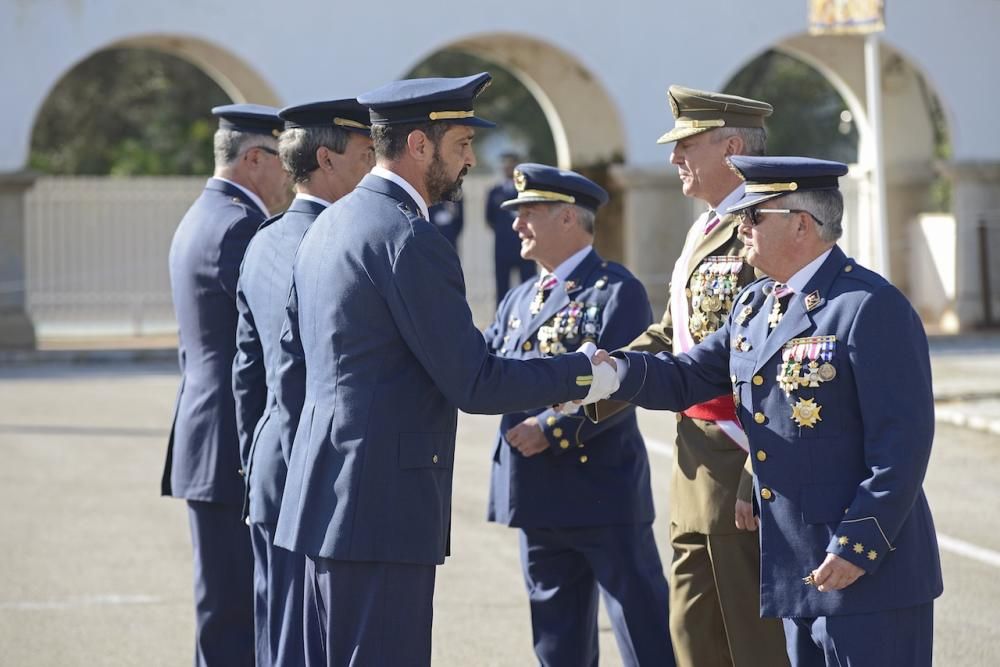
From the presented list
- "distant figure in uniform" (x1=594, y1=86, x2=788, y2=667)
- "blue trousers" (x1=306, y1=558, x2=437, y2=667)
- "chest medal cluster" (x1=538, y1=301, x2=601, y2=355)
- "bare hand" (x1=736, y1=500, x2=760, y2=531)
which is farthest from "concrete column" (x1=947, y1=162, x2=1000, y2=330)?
"blue trousers" (x1=306, y1=558, x2=437, y2=667)

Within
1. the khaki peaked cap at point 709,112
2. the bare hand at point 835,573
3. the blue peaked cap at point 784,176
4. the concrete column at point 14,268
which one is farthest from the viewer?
the concrete column at point 14,268

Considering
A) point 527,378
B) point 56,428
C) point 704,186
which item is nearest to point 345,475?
point 527,378

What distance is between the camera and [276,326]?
4.69 m

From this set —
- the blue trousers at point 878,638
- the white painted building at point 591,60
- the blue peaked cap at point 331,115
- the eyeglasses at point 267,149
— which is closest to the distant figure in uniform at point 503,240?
the white painted building at point 591,60

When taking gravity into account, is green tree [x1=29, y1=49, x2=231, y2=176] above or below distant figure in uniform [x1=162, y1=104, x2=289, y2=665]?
above

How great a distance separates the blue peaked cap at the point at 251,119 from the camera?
551 centimetres

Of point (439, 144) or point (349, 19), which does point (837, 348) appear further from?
point (349, 19)

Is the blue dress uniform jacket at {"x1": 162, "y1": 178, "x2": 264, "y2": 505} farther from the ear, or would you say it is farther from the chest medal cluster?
the ear

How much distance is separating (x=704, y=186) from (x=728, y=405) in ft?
2.24

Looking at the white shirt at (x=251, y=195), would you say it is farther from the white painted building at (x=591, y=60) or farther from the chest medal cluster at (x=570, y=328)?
the white painted building at (x=591, y=60)

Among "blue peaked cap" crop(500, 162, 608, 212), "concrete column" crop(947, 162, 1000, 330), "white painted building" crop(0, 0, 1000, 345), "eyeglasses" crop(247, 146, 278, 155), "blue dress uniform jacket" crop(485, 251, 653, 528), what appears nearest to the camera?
"blue dress uniform jacket" crop(485, 251, 653, 528)

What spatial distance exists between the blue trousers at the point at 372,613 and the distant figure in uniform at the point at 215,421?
1.35 metres

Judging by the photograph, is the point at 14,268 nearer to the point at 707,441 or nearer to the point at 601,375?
the point at 707,441

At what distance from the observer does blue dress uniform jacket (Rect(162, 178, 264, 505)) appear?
17.5ft
